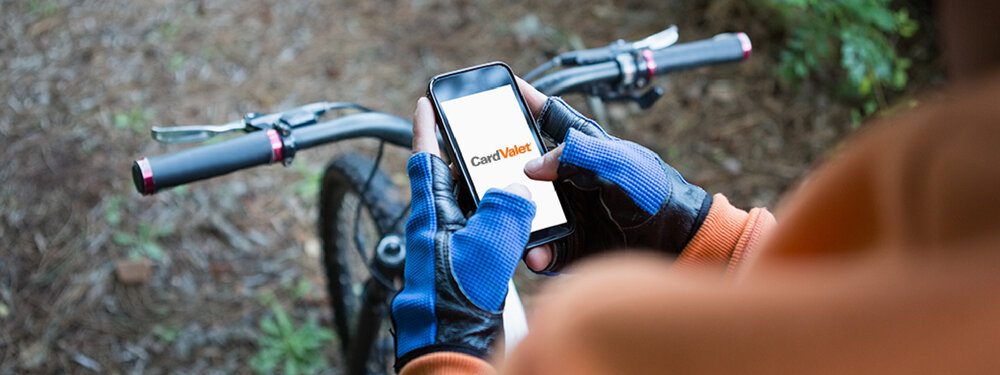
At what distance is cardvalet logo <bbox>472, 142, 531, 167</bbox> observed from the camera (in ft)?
3.71

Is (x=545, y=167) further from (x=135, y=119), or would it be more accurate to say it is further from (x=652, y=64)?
(x=135, y=119)

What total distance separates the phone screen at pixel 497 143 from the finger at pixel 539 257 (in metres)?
0.04

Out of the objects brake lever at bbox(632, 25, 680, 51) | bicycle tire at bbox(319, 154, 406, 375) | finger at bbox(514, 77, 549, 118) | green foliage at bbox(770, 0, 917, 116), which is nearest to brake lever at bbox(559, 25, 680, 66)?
brake lever at bbox(632, 25, 680, 51)

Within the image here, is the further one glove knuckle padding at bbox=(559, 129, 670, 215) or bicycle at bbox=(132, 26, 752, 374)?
bicycle at bbox=(132, 26, 752, 374)

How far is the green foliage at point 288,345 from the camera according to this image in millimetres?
2105

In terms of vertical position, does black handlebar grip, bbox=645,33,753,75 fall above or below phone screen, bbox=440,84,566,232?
above

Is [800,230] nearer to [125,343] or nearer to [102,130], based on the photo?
[125,343]

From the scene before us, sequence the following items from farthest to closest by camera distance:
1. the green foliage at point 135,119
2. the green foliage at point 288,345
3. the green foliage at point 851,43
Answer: the green foliage at point 135,119
the green foliage at point 851,43
the green foliage at point 288,345

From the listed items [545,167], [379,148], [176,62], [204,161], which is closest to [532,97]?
[545,167]

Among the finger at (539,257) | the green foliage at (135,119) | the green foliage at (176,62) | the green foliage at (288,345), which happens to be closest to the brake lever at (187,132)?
the finger at (539,257)

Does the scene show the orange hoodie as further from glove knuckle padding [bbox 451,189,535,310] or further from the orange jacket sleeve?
the orange jacket sleeve

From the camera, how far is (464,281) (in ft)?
3.05

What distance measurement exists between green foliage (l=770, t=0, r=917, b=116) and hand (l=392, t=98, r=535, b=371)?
5.84 ft

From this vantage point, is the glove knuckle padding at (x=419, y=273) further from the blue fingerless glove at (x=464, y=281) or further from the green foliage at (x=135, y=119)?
the green foliage at (x=135, y=119)
